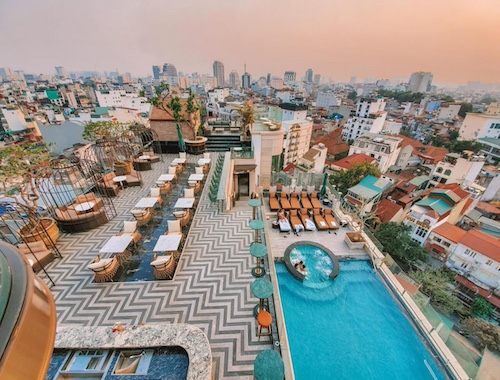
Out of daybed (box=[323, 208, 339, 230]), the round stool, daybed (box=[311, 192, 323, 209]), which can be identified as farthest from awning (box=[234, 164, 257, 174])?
the round stool

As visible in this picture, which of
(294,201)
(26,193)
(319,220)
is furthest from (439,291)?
(26,193)

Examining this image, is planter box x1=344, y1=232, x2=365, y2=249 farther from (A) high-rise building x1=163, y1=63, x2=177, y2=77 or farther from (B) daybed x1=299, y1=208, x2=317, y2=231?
(A) high-rise building x1=163, y1=63, x2=177, y2=77

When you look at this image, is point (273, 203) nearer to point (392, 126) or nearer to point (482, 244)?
point (482, 244)

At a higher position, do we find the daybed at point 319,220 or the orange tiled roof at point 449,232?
the daybed at point 319,220

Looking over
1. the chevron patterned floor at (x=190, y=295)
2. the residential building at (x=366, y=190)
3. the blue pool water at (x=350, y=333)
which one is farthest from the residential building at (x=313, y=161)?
the chevron patterned floor at (x=190, y=295)

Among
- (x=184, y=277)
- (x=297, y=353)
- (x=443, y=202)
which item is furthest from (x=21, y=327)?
(x=443, y=202)

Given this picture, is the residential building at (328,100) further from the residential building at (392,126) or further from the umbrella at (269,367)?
the umbrella at (269,367)

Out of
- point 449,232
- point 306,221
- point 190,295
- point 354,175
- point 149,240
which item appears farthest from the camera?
point 354,175
